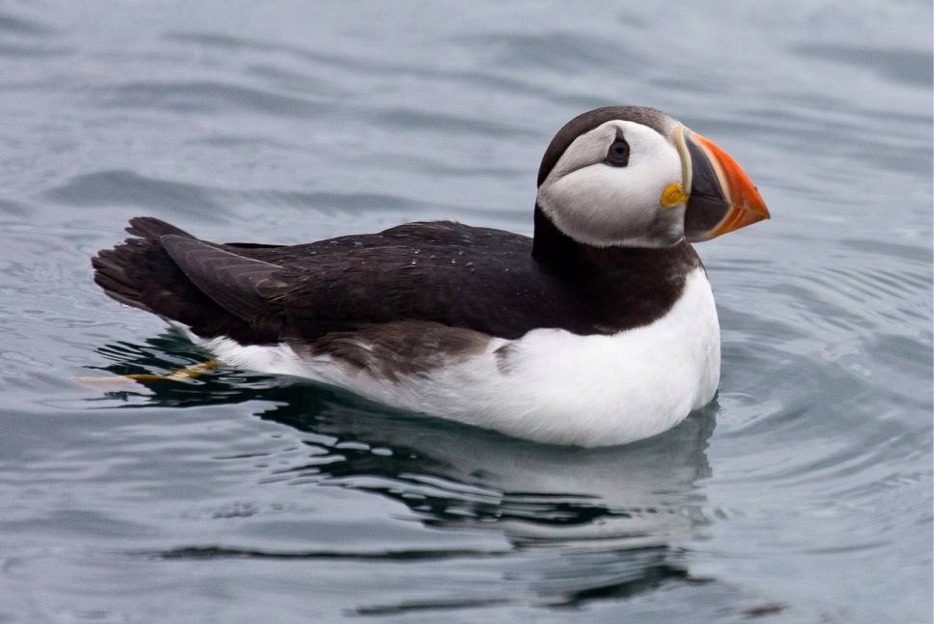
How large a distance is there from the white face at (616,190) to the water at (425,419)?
83 cm

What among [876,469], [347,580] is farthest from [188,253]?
[876,469]

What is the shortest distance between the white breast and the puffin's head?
1.18ft

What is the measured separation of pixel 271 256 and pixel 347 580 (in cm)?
214

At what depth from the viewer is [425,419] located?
6570 mm

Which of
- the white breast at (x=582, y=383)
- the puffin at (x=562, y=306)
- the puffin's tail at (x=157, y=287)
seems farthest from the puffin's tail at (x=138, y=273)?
the white breast at (x=582, y=383)

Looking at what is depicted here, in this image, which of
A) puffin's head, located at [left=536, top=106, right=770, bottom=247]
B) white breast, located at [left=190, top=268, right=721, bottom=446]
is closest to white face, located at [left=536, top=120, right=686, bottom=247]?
puffin's head, located at [left=536, top=106, right=770, bottom=247]

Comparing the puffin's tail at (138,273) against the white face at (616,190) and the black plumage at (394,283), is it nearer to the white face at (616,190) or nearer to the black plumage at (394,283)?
the black plumage at (394,283)

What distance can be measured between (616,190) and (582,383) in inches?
29.0

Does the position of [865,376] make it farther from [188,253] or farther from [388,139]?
[388,139]

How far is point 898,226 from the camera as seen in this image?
9.89 meters

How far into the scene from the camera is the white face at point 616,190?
625 centimetres

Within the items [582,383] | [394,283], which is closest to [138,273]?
[394,283]

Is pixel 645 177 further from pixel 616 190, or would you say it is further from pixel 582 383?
pixel 582 383

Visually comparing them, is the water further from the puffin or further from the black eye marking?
the black eye marking
